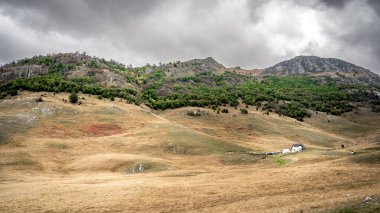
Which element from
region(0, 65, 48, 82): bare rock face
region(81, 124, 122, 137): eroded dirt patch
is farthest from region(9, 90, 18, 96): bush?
region(0, 65, 48, 82): bare rock face

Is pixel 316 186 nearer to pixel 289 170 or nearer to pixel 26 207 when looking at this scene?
pixel 289 170

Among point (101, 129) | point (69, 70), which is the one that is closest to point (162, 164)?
point (101, 129)

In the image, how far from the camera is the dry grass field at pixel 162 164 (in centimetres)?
2716

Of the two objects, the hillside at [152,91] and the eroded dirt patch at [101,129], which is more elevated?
the hillside at [152,91]

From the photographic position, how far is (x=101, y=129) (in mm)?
79375

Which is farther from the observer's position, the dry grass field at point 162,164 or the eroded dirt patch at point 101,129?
the eroded dirt patch at point 101,129

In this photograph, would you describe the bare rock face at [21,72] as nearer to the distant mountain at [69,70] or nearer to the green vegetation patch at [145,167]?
the distant mountain at [69,70]

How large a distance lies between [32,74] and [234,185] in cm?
15445

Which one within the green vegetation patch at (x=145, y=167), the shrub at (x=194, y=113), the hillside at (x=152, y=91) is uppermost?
the hillside at (x=152, y=91)

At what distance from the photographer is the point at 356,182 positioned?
2898 cm

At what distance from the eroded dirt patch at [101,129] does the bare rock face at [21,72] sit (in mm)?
96766

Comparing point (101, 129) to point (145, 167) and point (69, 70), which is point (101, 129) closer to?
point (145, 167)

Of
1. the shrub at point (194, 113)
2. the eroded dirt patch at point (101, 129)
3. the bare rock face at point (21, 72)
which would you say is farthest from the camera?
the bare rock face at point (21, 72)

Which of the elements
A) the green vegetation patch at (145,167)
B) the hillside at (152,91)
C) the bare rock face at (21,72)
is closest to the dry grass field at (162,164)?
the green vegetation patch at (145,167)
